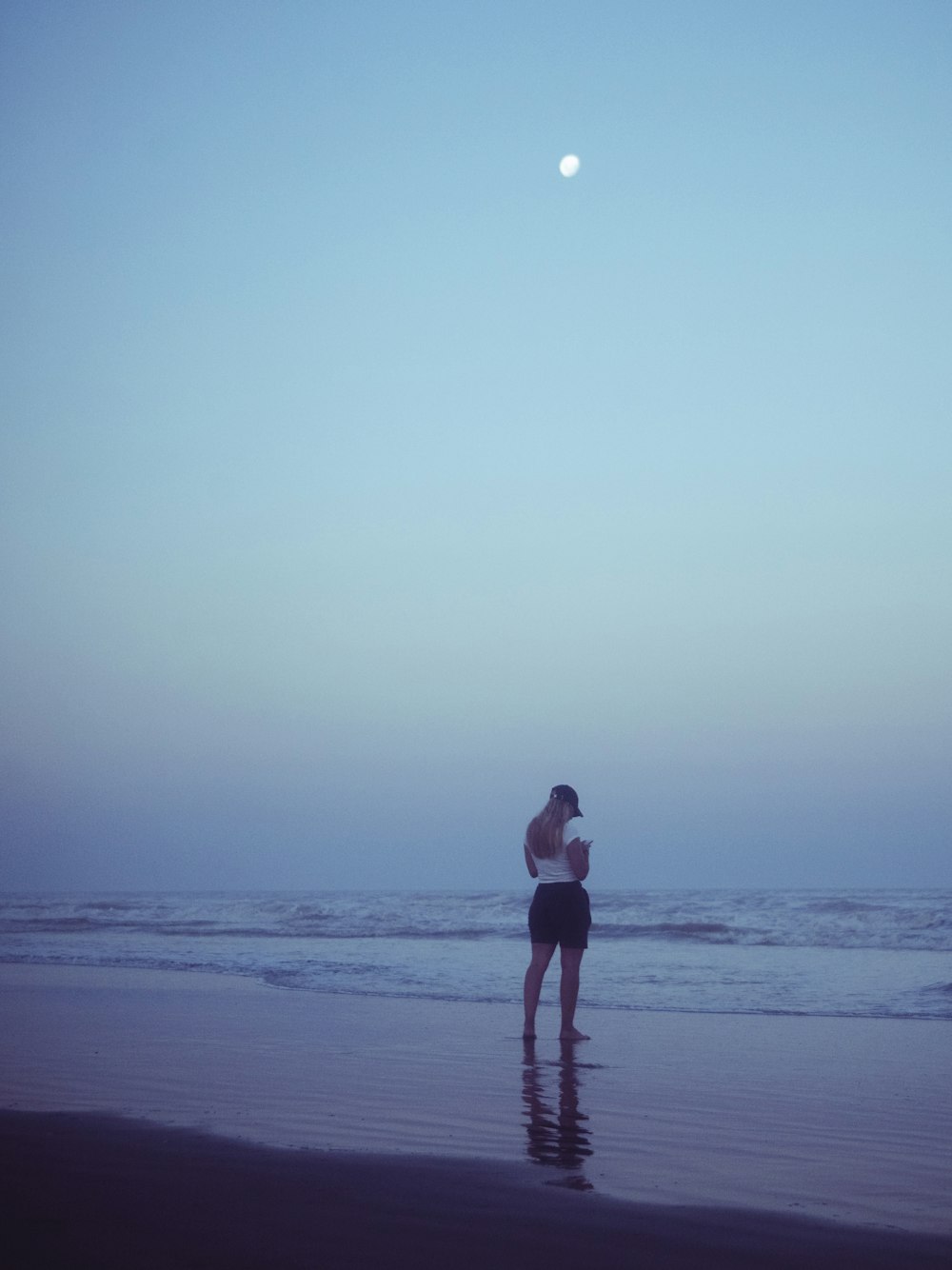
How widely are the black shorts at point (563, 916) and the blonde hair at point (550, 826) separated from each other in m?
0.22

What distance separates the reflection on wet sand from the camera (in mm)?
3469

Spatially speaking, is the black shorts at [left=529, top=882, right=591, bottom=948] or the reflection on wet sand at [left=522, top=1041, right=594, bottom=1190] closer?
the reflection on wet sand at [left=522, top=1041, right=594, bottom=1190]

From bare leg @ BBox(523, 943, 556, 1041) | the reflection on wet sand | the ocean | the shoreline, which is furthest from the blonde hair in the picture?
the ocean

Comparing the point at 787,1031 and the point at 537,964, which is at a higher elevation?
the point at 537,964

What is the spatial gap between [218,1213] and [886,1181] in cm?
194

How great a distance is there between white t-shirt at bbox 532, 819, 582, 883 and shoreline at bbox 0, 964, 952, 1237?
97 centimetres

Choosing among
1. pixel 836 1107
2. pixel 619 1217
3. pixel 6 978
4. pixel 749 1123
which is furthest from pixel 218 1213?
pixel 6 978

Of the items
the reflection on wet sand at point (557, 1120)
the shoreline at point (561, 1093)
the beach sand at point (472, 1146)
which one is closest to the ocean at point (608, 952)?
the shoreline at point (561, 1093)

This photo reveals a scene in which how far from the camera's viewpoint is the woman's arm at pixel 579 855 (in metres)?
6.78

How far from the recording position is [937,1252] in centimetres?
260

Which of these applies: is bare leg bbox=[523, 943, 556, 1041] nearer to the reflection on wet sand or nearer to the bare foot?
the bare foot

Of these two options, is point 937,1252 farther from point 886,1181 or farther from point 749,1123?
point 749,1123

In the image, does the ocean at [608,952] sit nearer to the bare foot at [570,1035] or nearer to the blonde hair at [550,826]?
the bare foot at [570,1035]

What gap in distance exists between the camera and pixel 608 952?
49.1ft
